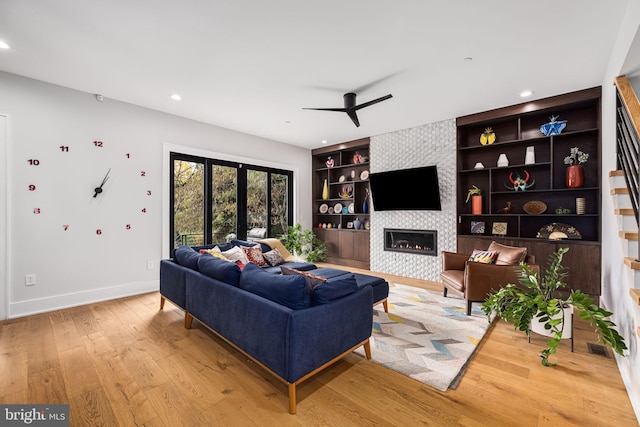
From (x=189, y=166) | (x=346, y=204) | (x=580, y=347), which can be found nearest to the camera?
(x=580, y=347)

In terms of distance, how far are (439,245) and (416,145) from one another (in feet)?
6.06

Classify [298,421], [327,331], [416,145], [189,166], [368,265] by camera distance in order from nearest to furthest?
[298,421]
[327,331]
[189,166]
[416,145]
[368,265]

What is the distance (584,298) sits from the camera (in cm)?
215

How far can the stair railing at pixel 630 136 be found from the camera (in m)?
1.84

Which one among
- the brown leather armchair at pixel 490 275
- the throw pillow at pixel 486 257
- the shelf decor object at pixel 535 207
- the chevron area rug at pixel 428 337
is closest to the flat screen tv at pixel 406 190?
the shelf decor object at pixel 535 207

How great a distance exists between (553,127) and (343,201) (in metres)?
4.00

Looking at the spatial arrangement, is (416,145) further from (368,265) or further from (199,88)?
(199,88)

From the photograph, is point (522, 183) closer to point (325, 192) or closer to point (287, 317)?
point (325, 192)

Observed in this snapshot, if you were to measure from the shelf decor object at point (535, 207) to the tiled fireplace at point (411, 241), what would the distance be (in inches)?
53.0

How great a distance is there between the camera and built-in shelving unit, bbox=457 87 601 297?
3.65 meters

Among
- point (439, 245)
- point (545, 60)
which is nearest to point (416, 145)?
point (439, 245)

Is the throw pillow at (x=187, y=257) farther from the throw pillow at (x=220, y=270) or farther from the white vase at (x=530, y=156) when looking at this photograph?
the white vase at (x=530, y=156)

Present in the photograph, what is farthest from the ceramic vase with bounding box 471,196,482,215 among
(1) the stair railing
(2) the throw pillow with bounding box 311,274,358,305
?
(2) the throw pillow with bounding box 311,274,358,305

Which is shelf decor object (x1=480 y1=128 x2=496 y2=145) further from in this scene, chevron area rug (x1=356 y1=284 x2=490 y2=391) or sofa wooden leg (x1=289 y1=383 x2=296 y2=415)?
→ sofa wooden leg (x1=289 y1=383 x2=296 y2=415)
